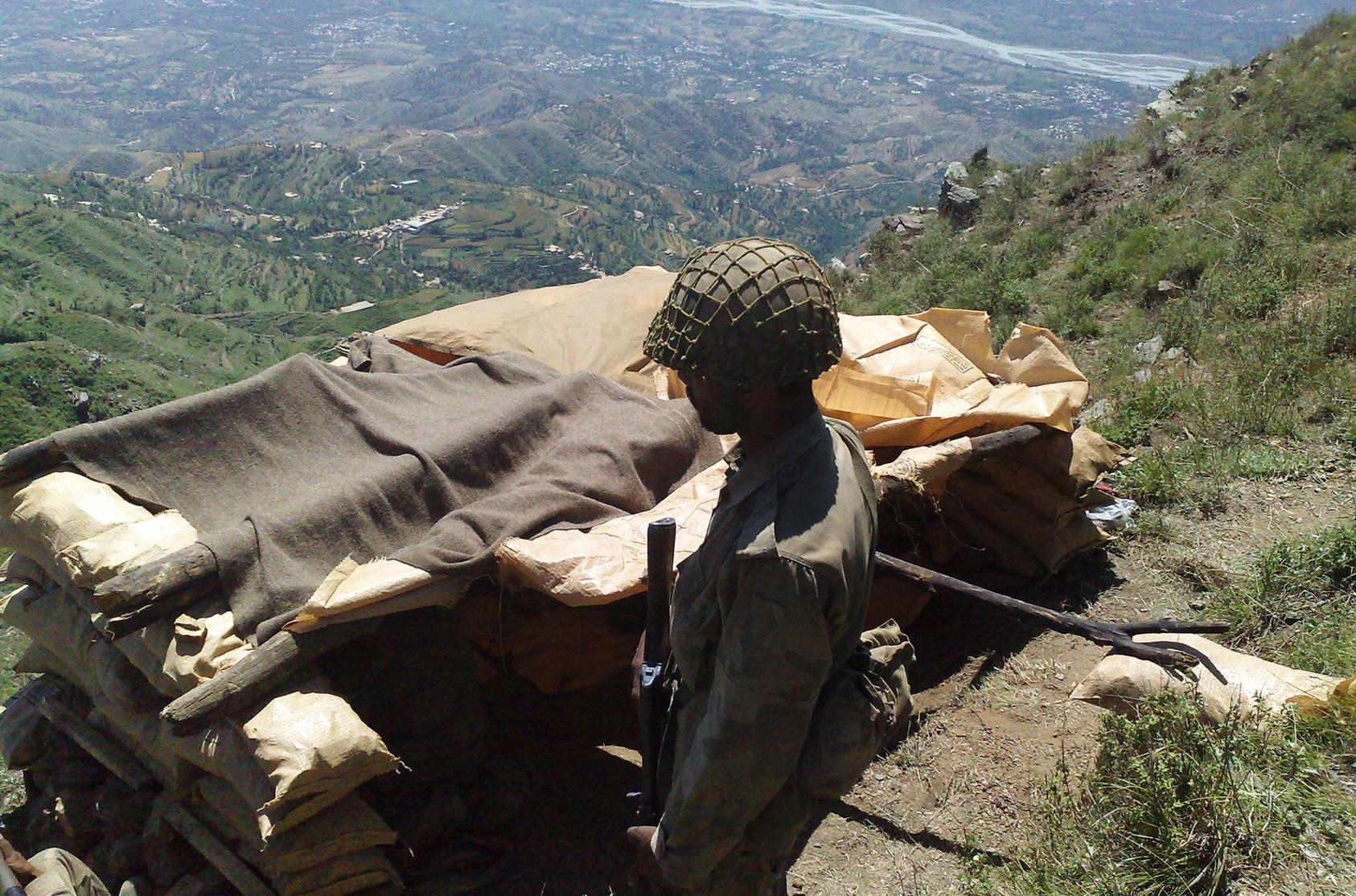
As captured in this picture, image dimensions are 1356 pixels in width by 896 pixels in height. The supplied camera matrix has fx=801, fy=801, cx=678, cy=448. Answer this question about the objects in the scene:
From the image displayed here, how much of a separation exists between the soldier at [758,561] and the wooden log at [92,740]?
2.69 meters

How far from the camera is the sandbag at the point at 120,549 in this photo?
281 centimetres

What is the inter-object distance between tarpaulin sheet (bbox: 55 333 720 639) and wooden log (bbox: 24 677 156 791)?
1125 millimetres

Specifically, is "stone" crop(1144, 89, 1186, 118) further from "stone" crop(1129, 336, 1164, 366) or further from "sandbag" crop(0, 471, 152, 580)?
"sandbag" crop(0, 471, 152, 580)

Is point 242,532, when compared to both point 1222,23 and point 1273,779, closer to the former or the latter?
point 1273,779

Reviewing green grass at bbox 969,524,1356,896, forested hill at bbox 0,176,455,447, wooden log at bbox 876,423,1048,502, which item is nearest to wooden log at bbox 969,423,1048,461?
wooden log at bbox 876,423,1048,502

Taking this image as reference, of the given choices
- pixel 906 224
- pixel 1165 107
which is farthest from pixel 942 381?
pixel 1165 107

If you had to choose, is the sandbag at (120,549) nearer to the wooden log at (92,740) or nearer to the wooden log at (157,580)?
the wooden log at (157,580)

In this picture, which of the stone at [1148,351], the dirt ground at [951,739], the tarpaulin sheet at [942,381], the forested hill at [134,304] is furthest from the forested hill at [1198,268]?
the forested hill at [134,304]

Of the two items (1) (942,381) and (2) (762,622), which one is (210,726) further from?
(1) (942,381)

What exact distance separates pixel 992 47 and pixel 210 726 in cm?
15598

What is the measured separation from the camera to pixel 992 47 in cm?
13275

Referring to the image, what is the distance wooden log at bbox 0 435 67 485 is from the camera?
3086 mm

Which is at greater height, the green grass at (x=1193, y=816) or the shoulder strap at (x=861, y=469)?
the shoulder strap at (x=861, y=469)

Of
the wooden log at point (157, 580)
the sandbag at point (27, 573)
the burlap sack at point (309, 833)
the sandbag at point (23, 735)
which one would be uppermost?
the wooden log at point (157, 580)
